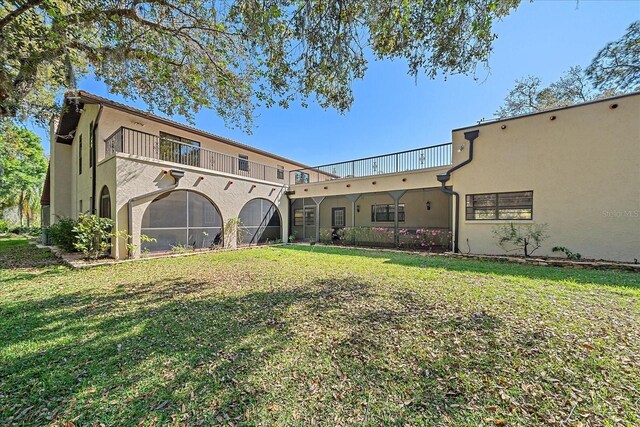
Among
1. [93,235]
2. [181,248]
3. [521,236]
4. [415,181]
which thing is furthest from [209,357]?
[415,181]

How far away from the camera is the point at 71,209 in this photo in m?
14.9

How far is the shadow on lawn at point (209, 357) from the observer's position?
2.24 m

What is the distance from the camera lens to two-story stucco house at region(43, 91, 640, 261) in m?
8.02

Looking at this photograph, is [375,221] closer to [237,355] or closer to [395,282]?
[395,282]

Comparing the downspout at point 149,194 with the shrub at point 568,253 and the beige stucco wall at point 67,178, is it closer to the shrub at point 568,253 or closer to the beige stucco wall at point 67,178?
the beige stucco wall at point 67,178

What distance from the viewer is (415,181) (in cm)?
1222

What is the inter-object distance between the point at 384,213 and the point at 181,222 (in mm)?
10891

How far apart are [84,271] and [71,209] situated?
423 inches

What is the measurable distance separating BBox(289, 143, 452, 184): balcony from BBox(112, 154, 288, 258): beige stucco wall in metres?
4.54

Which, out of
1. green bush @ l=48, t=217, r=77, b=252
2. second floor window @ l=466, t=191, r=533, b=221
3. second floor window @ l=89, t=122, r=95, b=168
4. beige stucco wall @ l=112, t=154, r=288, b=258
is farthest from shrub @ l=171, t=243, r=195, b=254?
second floor window @ l=466, t=191, r=533, b=221

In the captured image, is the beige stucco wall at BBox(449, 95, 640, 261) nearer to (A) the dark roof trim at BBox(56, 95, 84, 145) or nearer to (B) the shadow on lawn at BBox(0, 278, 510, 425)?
(B) the shadow on lawn at BBox(0, 278, 510, 425)

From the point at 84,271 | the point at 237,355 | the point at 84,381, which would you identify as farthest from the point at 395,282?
the point at 84,271

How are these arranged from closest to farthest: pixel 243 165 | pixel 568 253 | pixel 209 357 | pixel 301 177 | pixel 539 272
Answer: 1. pixel 209 357
2. pixel 539 272
3. pixel 568 253
4. pixel 243 165
5. pixel 301 177

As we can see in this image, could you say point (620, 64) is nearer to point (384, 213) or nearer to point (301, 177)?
point (384, 213)
